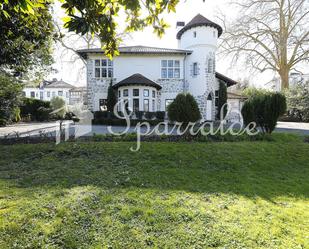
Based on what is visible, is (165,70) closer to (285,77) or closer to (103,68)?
(103,68)

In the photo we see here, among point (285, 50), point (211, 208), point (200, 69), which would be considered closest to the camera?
point (211, 208)

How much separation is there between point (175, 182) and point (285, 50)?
98.2 feet

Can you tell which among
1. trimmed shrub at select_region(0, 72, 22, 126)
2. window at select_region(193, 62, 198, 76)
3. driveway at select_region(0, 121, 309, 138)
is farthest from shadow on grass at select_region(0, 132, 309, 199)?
window at select_region(193, 62, 198, 76)

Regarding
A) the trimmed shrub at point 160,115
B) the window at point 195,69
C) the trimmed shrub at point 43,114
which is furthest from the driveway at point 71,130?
the trimmed shrub at point 43,114

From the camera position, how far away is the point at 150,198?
4684 mm

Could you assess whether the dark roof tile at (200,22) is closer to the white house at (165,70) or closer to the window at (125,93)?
the white house at (165,70)

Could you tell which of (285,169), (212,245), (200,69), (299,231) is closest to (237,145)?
(285,169)

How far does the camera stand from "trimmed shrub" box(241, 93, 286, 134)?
1120 cm

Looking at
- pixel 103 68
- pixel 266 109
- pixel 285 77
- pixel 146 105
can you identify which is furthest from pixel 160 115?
pixel 285 77

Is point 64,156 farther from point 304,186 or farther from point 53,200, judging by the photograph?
point 304,186

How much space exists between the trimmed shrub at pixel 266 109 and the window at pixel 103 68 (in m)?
13.6

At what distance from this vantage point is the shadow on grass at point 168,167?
554 centimetres

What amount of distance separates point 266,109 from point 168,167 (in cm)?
666

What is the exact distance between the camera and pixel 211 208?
437 cm
